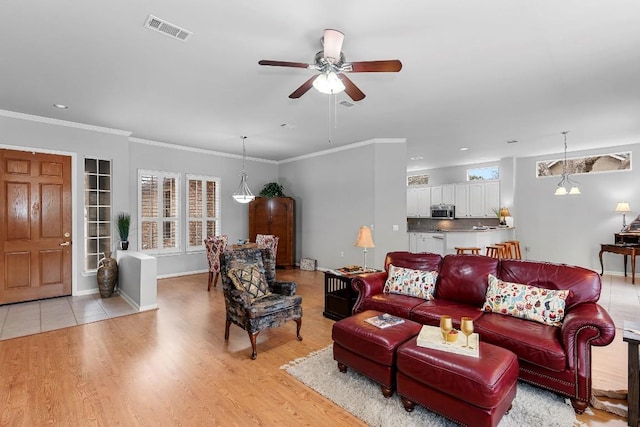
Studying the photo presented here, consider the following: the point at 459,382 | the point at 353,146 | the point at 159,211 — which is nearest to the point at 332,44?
the point at 459,382

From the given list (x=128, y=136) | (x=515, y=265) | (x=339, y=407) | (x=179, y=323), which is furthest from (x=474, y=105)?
(x=128, y=136)

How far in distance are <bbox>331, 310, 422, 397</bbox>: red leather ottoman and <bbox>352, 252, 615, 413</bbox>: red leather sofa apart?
0.59 metres

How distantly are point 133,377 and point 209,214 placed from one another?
496 cm

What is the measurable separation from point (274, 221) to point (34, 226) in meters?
4.36

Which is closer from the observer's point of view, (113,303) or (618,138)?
(113,303)

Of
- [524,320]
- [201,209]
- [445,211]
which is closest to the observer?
[524,320]

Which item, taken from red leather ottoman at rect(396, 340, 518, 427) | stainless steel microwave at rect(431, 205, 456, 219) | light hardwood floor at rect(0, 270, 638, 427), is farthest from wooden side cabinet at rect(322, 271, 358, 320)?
stainless steel microwave at rect(431, 205, 456, 219)

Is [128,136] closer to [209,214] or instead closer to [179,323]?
[209,214]

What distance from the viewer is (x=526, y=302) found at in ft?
8.86

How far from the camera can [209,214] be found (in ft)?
24.0

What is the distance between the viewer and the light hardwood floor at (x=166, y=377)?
2.17 m

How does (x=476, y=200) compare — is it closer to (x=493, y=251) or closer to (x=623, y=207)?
(x=493, y=251)

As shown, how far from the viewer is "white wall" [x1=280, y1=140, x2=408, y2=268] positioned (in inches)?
244

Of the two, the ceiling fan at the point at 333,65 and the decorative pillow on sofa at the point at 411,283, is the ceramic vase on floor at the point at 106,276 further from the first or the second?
the ceiling fan at the point at 333,65
